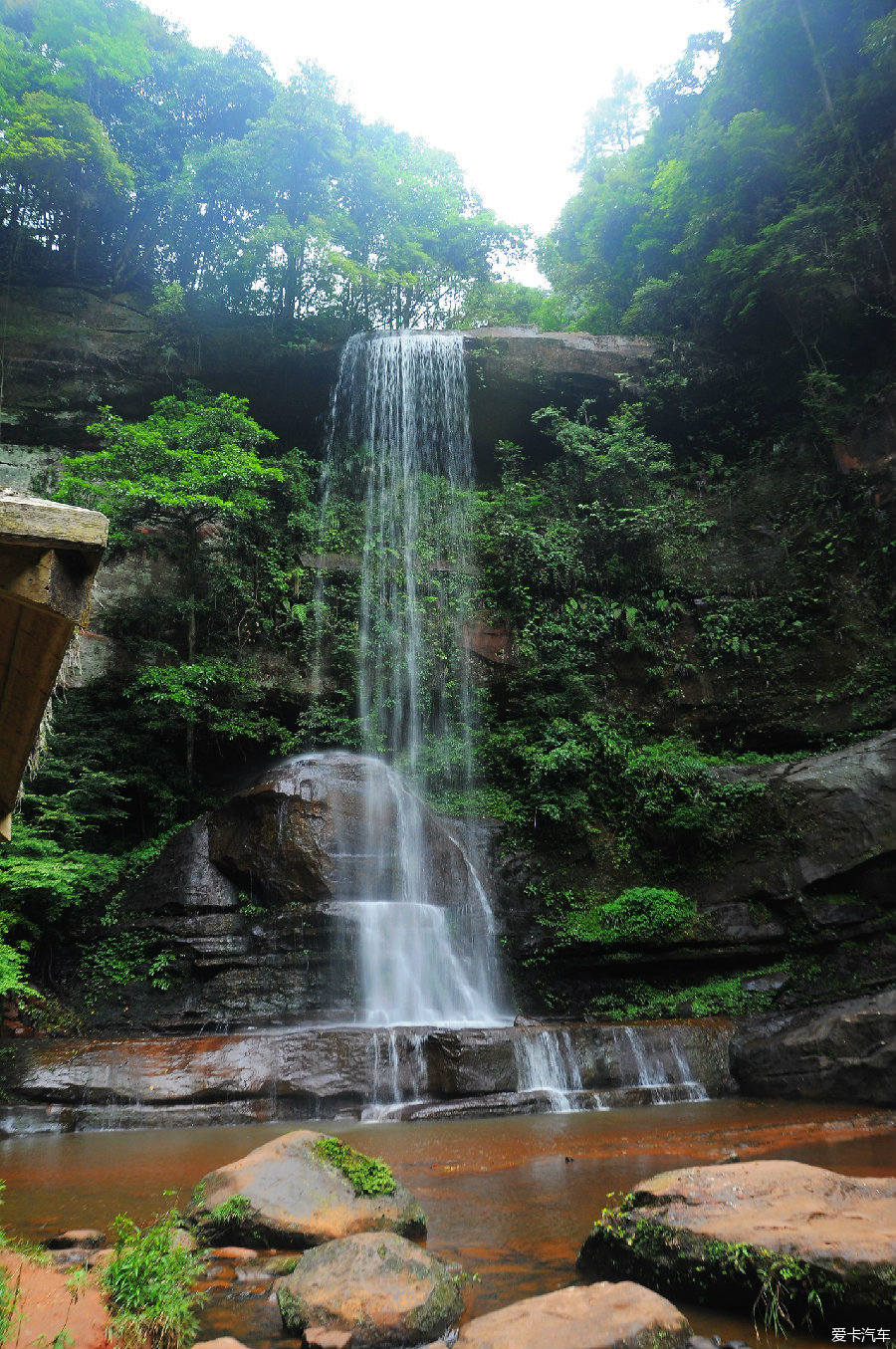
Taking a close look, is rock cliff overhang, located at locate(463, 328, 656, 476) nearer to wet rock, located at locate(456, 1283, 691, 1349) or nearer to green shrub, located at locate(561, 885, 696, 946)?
green shrub, located at locate(561, 885, 696, 946)

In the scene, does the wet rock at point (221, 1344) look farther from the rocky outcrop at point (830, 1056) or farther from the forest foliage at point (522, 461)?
the forest foliage at point (522, 461)

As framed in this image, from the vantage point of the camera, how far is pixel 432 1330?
2686mm

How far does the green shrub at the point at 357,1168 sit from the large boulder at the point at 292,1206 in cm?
3

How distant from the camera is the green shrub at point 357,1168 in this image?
3.87 metres

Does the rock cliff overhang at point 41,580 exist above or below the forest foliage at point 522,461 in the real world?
below

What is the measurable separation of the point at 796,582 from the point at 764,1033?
347 inches

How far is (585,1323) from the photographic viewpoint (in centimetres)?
240

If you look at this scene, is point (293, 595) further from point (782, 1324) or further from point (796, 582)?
point (782, 1324)

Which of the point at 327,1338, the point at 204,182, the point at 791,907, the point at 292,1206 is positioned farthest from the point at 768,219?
the point at 327,1338

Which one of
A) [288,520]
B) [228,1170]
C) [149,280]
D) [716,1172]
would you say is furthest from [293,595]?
[716,1172]

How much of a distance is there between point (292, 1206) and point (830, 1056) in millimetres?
5599

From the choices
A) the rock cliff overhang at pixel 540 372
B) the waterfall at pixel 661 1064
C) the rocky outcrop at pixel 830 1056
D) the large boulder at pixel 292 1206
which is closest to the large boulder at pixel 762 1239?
the large boulder at pixel 292 1206

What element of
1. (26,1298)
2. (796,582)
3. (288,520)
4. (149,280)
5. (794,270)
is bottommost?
(26,1298)

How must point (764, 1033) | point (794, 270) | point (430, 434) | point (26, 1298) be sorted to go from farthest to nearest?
point (430, 434)
point (794, 270)
point (764, 1033)
point (26, 1298)
